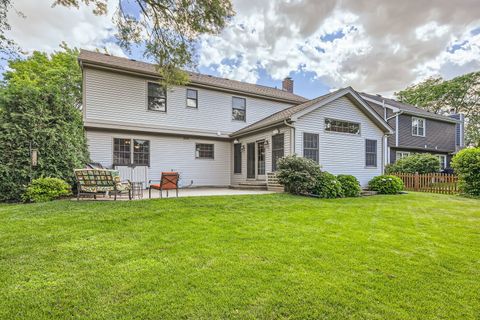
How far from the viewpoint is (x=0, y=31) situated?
19.6 feet

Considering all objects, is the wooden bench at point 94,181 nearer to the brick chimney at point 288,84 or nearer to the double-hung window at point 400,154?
the brick chimney at point 288,84

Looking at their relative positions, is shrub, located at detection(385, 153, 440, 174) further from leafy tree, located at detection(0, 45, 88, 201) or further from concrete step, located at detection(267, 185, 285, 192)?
leafy tree, located at detection(0, 45, 88, 201)

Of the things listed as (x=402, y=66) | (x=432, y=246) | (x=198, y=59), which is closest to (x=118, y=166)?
(x=198, y=59)

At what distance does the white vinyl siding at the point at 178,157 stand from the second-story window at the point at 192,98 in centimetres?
180

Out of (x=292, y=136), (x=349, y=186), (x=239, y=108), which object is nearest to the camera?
(x=349, y=186)

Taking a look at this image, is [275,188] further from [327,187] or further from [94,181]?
[94,181]

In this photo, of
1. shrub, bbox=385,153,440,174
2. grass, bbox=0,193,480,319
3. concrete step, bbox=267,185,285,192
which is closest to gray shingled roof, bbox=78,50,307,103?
concrete step, bbox=267,185,285,192

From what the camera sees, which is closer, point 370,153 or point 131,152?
point 131,152

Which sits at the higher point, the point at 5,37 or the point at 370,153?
the point at 5,37

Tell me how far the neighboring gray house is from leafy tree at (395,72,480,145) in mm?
11841

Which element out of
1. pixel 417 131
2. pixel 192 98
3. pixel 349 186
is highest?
pixel 192 98

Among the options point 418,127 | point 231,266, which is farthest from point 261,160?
point 418,127

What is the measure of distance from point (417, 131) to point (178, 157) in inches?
747

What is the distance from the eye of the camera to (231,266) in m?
3.16
